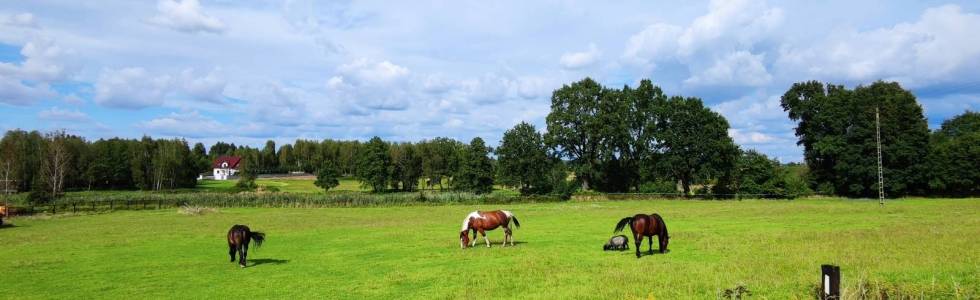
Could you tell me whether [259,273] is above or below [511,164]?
below

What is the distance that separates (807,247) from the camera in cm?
1891

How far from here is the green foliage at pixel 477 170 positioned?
8575 centimetres

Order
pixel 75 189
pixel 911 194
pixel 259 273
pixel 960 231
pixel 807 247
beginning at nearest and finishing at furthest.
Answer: pixel 259 273
pixel 807 247
pixel 960 231
pixel 911 194
pixel 75 189

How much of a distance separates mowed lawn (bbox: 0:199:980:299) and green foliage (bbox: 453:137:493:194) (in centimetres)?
5693

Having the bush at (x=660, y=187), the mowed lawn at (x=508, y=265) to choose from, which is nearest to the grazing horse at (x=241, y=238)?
the mowed lawn at (x=508, y=265)

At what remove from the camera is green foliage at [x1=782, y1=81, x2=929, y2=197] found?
61781mm

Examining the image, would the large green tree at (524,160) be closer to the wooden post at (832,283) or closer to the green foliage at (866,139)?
the green foliage at (866,139)

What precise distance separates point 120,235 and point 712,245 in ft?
99.8

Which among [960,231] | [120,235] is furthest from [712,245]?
[120,235]

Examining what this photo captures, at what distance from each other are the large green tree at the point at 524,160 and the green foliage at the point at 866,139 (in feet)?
115

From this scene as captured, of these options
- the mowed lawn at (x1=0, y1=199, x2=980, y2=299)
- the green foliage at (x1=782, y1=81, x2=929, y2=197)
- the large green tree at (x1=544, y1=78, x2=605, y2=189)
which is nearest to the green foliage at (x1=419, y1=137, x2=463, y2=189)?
the large green tree at (x1=544, y1=78, x2=605, y2=189)

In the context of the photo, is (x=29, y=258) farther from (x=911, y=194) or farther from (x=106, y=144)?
(x=106, y=144)

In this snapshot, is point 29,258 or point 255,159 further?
point 255,159

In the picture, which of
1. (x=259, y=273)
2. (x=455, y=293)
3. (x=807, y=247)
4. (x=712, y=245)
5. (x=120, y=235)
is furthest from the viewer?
(x=120, y=235)
